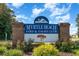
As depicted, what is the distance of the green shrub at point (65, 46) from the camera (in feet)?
19.8

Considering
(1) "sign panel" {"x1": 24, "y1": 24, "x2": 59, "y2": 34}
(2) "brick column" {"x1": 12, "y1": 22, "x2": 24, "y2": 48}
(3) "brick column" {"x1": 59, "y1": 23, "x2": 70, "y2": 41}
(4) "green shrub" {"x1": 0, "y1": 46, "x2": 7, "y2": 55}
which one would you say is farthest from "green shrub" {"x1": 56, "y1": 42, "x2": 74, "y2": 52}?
Result: (4) "green shrub" {"x1": 0, "y1": 46, "x2": 7, "y2": 55}

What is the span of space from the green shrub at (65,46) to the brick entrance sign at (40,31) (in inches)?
3.7

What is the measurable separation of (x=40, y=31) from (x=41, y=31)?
0.02 meters

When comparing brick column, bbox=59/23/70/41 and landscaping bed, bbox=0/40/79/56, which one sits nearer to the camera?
landscaping bed, bbox=0/40/79/56

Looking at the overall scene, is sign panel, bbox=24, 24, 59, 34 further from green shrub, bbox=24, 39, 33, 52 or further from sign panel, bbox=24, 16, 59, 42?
green shrub, bbox=24, 39, 33, 52

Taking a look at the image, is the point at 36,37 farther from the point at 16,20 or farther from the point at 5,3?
the point at 5,3

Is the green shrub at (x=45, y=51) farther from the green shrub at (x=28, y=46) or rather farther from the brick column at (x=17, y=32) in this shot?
the brick column at (x=17, y=32)

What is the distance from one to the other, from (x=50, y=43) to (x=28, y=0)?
940 millimetres

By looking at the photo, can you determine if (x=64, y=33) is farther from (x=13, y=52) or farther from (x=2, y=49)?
(x=2, y=49)

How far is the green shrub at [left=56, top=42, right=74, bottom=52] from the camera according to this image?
602cm

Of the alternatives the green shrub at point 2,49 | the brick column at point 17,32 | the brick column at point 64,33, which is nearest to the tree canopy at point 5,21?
the brick column at point 17,32

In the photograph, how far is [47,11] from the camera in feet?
19.7

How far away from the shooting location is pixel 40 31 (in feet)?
19.8

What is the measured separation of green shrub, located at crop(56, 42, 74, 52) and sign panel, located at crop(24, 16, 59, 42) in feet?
0.44
